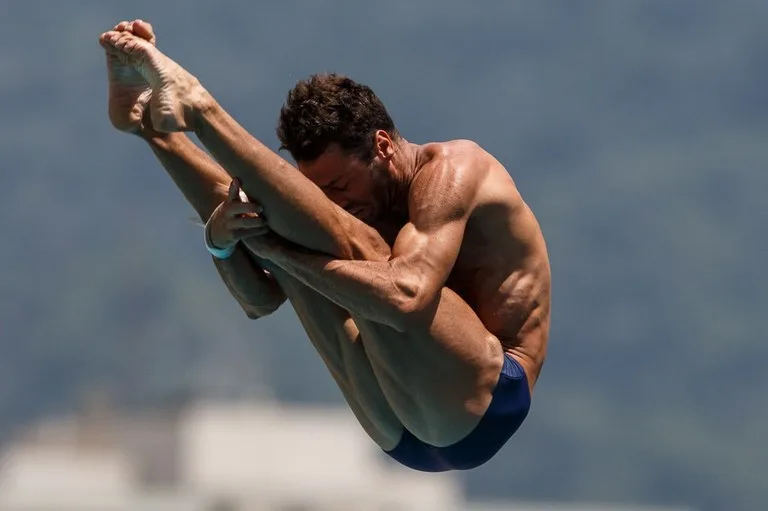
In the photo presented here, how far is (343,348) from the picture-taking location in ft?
27.7

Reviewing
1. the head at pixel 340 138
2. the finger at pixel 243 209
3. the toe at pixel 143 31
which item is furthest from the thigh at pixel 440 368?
the toe at pixel 143 31

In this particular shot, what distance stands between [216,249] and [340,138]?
2.62 feet

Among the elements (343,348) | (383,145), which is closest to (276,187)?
(383,145)

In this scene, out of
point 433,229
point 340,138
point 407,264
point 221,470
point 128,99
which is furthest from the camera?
point 221,470

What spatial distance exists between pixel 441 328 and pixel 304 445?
44.1 metres

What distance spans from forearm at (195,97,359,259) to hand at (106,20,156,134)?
0.70m

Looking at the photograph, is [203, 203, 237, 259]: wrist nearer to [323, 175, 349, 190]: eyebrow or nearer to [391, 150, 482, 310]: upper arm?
[323, 175, 349, 190]: eyebrow

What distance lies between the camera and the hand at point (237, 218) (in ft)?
25.3

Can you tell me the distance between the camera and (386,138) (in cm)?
818

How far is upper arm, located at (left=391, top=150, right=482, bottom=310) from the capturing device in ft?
25.6

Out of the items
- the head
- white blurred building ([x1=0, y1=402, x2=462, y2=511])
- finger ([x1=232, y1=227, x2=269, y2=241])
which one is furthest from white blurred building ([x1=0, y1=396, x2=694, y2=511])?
finger ([x1=232, y1=227, x2=269, y2=241])

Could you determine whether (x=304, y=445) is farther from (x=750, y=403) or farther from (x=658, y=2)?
(x=658, y=2)

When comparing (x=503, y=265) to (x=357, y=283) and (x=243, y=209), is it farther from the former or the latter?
(x=243, y=209)

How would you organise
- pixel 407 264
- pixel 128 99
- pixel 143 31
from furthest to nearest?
pixel 128 99 → pixel 407 264 → pixel 143 31
